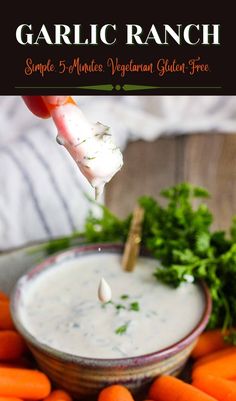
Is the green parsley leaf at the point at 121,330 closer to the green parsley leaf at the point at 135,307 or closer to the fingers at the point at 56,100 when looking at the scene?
the green parsley leaf at the point at 135,307

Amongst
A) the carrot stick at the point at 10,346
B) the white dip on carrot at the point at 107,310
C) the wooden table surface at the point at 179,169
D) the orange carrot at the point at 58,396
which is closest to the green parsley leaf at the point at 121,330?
the white dip on carrot at the point at 107,310

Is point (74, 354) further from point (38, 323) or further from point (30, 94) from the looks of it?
point (30, 94)

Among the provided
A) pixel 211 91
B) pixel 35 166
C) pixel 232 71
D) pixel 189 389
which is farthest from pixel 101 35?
pixel 189 389

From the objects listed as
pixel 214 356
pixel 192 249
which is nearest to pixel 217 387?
pixel 214 356

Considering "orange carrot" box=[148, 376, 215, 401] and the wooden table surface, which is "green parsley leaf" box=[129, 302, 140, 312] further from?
the wooden table surface

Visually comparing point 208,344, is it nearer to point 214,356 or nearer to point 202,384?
point 214,356

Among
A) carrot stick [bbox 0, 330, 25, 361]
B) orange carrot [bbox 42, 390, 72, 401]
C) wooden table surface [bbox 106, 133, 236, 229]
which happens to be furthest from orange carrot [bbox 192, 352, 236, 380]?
wooden table surface [bbox 106, 133, 236, 229]
